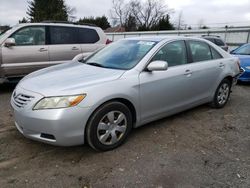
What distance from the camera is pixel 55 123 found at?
2863mm

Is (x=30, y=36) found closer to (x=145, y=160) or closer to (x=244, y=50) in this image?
(x=145, y=160)

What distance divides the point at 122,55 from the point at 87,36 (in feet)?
12.3

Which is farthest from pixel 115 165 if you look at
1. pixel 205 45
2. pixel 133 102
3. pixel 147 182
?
pixel 205 45

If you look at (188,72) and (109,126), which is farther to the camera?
(188,72)

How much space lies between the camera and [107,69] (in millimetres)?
3664

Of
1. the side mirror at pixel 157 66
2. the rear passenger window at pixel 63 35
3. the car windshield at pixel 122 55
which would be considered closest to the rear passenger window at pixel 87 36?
the rear passenger window at pixel 63 35

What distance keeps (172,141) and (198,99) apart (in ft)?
4.22

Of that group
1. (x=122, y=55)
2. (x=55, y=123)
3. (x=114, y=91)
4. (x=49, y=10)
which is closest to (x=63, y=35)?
(x=122, y=55)

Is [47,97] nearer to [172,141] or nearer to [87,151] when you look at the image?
[87,151]

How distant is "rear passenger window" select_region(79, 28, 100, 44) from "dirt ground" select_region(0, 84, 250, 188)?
368cm

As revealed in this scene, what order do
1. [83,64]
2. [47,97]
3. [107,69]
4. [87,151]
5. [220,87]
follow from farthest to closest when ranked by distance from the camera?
[220,87], [83,64], [107,69], [87,151], [47,97]

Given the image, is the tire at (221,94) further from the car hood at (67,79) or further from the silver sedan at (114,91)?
the car hood at (67,79)

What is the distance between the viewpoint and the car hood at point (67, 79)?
3031 millimetres

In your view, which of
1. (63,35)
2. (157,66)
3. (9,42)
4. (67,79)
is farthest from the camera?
(63,35)
